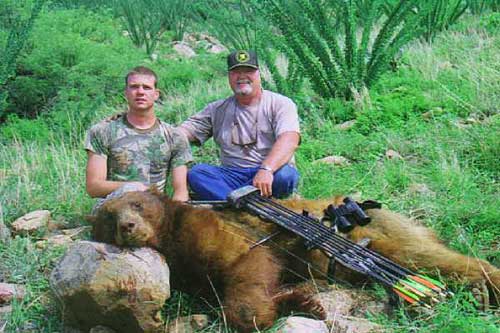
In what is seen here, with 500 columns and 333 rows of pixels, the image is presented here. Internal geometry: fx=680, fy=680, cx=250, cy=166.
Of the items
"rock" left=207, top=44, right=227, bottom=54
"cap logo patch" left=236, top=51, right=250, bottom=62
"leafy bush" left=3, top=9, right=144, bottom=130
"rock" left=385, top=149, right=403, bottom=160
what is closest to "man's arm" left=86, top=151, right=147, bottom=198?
"cap logo patch" left=236, top=51, right=250, bottom=62

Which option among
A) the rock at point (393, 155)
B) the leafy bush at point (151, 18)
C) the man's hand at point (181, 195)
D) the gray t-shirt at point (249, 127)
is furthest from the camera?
the leafy bush at point (151, 18)

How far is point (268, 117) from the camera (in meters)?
5.97

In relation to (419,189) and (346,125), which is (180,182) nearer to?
(419,189)

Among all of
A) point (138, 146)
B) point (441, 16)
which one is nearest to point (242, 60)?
point (138, 146)

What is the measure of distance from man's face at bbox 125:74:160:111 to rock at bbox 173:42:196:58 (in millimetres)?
9765

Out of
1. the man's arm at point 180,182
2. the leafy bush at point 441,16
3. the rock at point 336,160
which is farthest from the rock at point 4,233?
the leafy bush at point 441,16

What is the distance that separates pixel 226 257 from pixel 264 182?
Answer: 1.54m

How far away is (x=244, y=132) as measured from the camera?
5969mm

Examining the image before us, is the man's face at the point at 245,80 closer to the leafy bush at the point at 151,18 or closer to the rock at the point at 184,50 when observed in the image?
the leafy bush at the point at 151,18

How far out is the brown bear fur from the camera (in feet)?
11.9

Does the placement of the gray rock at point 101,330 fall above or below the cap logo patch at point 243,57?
below

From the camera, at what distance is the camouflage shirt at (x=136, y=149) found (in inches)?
210

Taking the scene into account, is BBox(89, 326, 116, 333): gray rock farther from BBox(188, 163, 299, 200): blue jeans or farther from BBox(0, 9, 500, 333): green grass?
BBox(188, 163, 299, 200): blue jeans

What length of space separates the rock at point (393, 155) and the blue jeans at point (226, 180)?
1.22 metres
